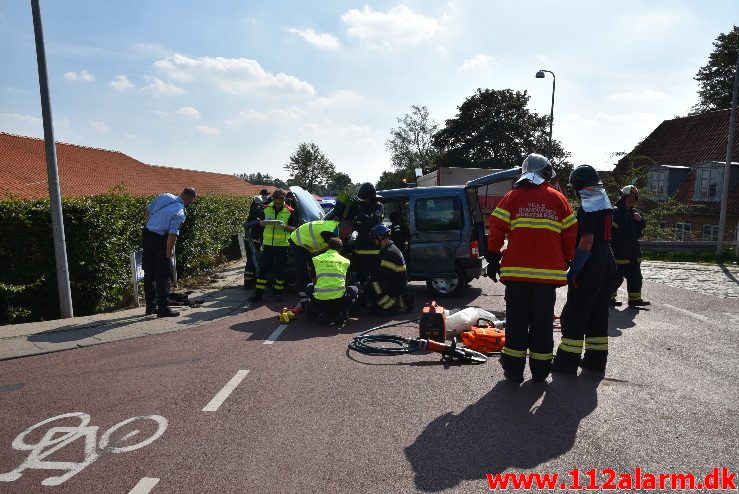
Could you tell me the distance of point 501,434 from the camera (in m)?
3.90

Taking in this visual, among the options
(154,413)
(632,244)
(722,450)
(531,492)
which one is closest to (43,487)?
(154,413)

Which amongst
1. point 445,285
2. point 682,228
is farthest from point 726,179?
point 445,285

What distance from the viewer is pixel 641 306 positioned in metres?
9.03

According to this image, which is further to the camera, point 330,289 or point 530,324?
point 330,289

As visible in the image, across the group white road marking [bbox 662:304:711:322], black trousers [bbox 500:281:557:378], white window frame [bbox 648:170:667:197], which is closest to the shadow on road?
black trousers [bbox 500:281:557:378]

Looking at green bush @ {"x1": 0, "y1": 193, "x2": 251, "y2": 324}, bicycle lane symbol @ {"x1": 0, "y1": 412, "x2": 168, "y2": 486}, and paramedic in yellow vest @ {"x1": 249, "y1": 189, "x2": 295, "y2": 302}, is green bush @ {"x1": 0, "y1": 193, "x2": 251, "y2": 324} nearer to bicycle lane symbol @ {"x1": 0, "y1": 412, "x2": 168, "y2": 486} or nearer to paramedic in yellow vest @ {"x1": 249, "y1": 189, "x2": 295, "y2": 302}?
paramedic in yellow vest @ {"x1": 249, "y1": 189, "x2": 295, "y2": 302}

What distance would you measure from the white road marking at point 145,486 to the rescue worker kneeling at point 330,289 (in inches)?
162

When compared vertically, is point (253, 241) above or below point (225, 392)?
above

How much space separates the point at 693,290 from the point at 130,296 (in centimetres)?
1152

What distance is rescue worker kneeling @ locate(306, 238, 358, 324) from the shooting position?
720 centimetres

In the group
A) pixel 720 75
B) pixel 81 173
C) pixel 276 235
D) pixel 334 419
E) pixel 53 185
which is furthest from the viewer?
pixel 720 75

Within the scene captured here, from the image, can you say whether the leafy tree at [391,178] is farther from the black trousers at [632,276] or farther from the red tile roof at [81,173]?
the black trousers at [632,276]

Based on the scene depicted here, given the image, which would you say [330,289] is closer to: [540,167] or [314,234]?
[314,234]

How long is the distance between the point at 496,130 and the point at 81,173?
3788 centimetres
